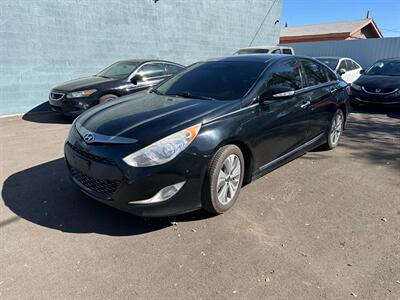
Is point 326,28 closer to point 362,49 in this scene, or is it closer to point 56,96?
point 362,49

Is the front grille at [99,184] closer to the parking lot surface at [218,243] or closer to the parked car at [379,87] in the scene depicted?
the parking lot surface at [218,243]

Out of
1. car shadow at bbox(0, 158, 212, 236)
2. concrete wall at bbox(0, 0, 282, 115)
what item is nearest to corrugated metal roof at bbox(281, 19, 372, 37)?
concrete wall at bbox(0, 0, 282, 115)

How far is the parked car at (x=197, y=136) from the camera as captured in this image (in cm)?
305

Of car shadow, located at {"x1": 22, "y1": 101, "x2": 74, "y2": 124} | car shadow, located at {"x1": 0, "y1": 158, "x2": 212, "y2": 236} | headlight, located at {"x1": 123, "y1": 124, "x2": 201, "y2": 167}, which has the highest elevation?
headlight, located at {"x1": 123, "y1": 124, "x2": 201, "y2": 167}

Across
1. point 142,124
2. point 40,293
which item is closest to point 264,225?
point 142,124

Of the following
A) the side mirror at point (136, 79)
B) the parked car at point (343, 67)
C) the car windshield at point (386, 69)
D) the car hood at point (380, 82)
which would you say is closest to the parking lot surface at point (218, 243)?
the side mirror at point (136, 79)

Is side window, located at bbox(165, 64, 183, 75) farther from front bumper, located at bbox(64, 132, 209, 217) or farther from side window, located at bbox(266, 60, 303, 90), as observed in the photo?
front bumper, located at bbox(64, 132, 209, 217)

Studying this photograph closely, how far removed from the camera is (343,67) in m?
11.9

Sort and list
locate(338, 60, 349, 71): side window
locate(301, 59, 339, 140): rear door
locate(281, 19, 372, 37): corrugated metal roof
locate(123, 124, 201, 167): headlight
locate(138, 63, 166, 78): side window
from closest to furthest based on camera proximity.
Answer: locate(123, 124, 201, 167): headlight < locate(301, 59, 339, 140): rear door < locate(138, 63, 166, 78): side window < locate(338, 60, 349, 71): side window < locate(281, 19, 372, 37): corrugated metal roof

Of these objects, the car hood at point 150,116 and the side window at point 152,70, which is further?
the side window at point 152,70

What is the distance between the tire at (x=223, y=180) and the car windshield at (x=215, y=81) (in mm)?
700

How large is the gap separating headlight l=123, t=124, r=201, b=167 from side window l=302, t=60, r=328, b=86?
263cm

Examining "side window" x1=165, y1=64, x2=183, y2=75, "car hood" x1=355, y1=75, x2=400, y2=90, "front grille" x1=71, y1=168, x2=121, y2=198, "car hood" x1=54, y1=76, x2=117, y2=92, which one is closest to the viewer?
"front grille" x1=71, y1=168, x2=121, y2=198

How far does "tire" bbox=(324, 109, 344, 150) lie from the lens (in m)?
5.62
